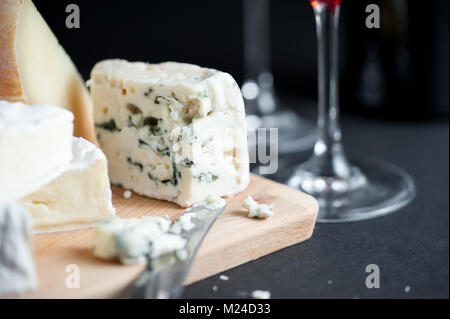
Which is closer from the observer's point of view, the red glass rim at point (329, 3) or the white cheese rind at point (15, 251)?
the white cheese rind at point (15, 251)

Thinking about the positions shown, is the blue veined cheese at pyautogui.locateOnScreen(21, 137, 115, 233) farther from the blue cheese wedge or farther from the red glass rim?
the red glass rim

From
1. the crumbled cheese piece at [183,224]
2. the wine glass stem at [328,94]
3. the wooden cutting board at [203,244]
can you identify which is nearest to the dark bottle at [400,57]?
the wine glass stem at [328,94]

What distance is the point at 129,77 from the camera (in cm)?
165

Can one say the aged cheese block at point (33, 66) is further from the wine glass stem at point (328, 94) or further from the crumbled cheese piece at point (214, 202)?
the wine glass stem at point (328, 94)

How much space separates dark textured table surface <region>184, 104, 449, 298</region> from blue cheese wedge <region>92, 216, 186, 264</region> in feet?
0.37

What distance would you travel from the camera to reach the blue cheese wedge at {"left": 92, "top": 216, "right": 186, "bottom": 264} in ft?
4.19

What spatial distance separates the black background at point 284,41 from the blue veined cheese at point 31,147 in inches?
57.0

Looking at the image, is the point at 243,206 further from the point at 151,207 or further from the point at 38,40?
the point at 38,40

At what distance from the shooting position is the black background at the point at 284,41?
7.83ft

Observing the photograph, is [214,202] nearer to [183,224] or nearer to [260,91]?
[183,224]

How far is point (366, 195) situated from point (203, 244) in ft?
2.19

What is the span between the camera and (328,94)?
1.89m
